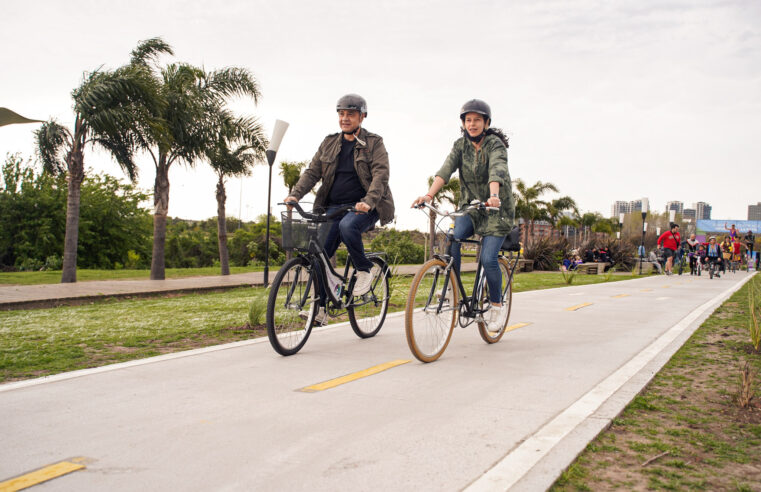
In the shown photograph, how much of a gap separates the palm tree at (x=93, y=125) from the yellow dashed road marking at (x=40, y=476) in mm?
13903

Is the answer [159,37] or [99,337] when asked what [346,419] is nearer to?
[99,337]

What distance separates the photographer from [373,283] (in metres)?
6.04

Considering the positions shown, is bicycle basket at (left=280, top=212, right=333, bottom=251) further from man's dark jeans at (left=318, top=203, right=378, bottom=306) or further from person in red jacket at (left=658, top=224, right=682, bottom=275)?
person in red jacket at (left=658, top=224, right=682, bottom=275)

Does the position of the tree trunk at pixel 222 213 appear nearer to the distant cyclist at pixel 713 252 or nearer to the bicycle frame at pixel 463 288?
the bicycle frame at pixel 463 288

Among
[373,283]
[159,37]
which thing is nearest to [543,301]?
[373,283]

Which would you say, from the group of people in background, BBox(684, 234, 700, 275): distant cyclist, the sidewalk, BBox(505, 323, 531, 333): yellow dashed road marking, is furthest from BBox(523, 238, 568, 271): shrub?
BBox(505, 323, 531, 333): yellow dashed road marking

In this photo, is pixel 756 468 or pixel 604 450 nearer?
pixel 756 468

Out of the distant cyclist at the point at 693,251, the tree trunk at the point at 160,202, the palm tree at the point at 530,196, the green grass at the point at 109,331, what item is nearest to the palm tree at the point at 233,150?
the tree trunk at the point at 160,202

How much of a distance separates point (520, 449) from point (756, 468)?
3.38ft

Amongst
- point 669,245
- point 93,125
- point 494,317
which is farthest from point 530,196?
point 494,317

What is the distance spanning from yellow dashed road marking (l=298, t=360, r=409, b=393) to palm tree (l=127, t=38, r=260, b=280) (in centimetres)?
1376

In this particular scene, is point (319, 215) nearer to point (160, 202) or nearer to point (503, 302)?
point (503, 302)

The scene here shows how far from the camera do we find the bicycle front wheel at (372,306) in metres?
5.97

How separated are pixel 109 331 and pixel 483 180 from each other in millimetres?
4276
